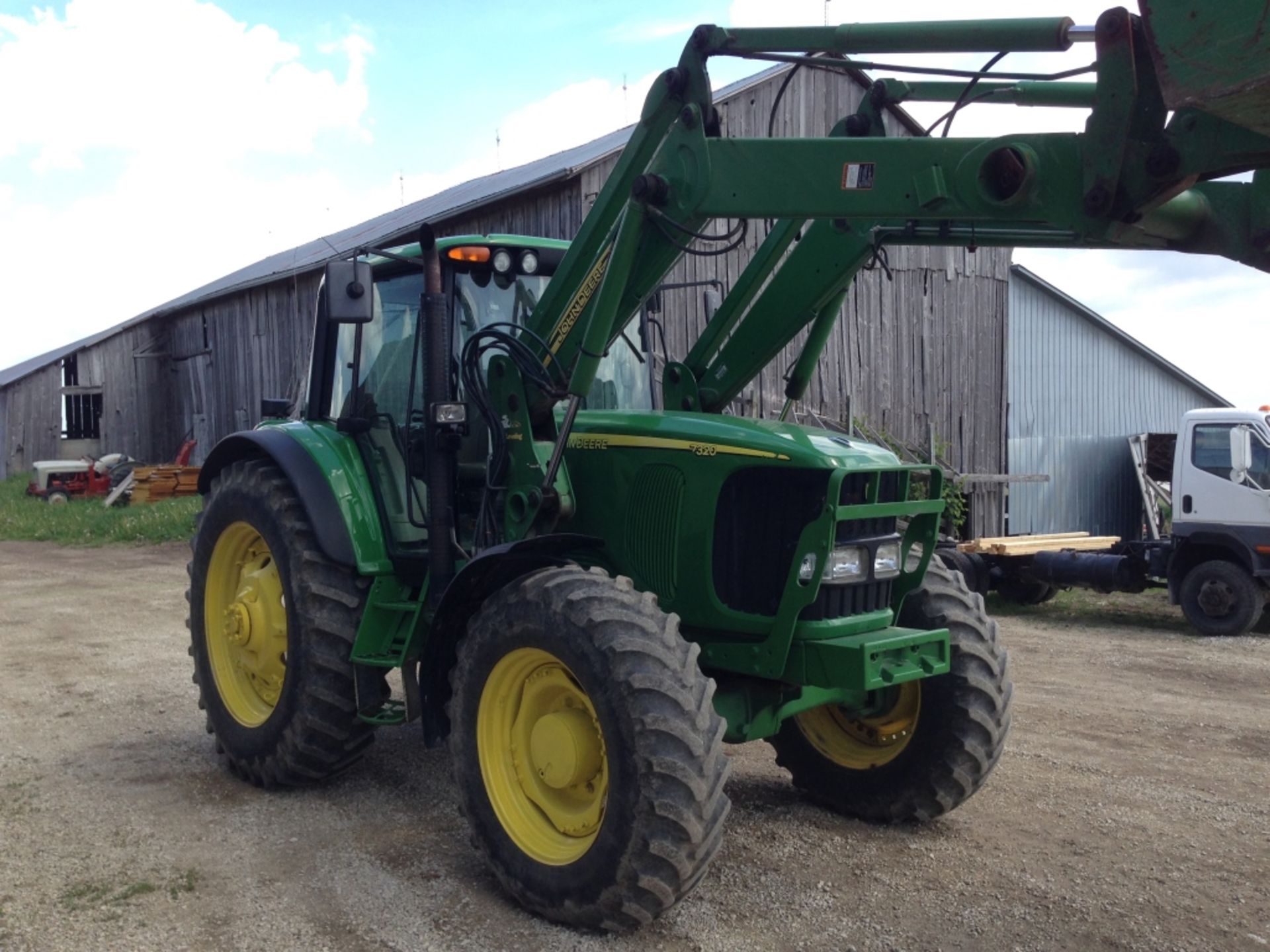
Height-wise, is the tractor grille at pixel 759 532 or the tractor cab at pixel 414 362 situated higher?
the tractor cab at pixel 414 362

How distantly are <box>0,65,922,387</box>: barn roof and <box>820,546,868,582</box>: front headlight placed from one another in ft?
8.31

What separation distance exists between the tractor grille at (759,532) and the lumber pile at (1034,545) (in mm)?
8969

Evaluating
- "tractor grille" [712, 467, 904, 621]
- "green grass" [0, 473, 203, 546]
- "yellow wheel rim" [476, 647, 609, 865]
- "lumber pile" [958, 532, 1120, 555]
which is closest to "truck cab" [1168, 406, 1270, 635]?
"lumber pile" [958, 532, 1120, 555]

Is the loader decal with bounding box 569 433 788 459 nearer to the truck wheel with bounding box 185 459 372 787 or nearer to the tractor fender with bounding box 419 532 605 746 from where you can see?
the tractor fender with bounding box 419 532 605 746

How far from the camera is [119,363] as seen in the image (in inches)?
1081

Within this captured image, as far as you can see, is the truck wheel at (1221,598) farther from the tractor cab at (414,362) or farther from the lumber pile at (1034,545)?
the tractor cab at (414,362)

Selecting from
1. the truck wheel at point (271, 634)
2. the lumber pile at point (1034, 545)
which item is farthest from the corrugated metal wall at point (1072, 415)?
the truck wheel at point (271, 634)

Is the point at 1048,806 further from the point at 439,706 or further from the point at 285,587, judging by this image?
the point at 285,587

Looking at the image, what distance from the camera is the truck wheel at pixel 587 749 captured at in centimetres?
371

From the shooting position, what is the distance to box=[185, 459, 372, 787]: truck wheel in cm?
512

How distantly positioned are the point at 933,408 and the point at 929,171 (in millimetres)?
14355

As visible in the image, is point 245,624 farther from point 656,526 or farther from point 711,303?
point 711,303

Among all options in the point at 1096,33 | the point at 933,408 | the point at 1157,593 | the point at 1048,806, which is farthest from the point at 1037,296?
the point at 1096,33

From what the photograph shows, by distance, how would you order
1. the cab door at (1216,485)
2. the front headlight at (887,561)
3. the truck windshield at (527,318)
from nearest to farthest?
the front headlight at (887,561) → the truck windshield at (527,318) → the cab door at (1216,485)
